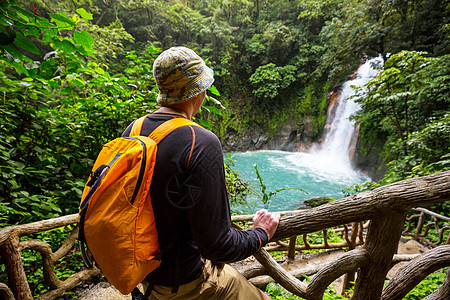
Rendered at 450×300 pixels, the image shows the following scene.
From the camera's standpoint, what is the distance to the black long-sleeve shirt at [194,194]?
0.67 m

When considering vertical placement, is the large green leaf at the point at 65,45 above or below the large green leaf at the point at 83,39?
below

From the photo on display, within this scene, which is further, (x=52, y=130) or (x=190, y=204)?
(x=52, y=130)

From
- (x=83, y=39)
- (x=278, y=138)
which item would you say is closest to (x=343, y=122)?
(x=278, y=138)

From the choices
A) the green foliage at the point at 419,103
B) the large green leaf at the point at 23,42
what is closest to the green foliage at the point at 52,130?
the large green leaf at the point at 23,42

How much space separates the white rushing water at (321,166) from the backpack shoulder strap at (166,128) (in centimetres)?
723

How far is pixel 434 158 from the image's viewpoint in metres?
4.61

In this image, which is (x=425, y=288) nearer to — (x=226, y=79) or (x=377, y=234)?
(x=377, y=234)

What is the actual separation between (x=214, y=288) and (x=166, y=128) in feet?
2.37

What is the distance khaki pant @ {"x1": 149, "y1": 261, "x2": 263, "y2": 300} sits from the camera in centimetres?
81

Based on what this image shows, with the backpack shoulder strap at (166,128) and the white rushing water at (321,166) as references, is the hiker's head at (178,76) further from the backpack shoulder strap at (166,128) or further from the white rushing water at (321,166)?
the white rushing water at (321,166)

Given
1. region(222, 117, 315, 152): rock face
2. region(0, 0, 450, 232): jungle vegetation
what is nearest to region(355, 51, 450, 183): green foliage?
region(0, 0, 450, 232): jungle vegetation

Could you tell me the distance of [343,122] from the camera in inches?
455

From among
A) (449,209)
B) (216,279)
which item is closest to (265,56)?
(449,209)

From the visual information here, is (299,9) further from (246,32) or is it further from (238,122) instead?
(238,122)
